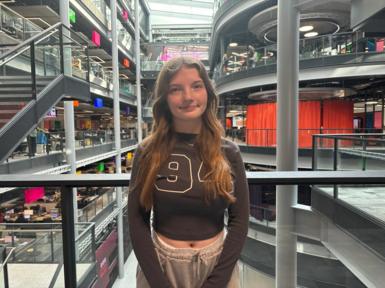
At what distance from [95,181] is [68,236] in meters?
0.40

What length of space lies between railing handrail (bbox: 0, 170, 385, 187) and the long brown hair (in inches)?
15.4

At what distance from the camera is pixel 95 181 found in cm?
167

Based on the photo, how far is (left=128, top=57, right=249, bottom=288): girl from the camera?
125cm

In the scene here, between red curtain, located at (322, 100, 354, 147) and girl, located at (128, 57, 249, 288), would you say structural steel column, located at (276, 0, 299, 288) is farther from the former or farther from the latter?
red curtain, located at (322, 100, 354, 147)

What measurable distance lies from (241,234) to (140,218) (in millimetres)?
411

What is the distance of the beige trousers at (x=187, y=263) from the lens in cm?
126

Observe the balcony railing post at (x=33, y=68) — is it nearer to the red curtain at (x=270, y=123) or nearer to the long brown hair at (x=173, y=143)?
the long brown hair at (x=173, y=143)

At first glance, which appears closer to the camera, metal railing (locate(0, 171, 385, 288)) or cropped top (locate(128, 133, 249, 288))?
cropped top (locate(128, 133, 249, 288))

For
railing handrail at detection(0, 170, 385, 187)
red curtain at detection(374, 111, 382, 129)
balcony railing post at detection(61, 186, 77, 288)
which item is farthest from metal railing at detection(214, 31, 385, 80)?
balcony railing post at detection(61, 186, 77, 288)

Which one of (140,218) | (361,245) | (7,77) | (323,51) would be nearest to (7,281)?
(140,218)

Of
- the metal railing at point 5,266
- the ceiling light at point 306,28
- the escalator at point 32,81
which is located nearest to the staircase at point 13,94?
the escalator at point 32,81

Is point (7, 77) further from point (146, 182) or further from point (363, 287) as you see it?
point (363, 287)

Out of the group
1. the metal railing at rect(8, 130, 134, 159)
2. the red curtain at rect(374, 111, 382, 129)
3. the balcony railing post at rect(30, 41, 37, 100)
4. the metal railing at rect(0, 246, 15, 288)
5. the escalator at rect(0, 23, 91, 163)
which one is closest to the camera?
the metal railing at rect(0, 246, 15, 288)

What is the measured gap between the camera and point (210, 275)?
125 cm
